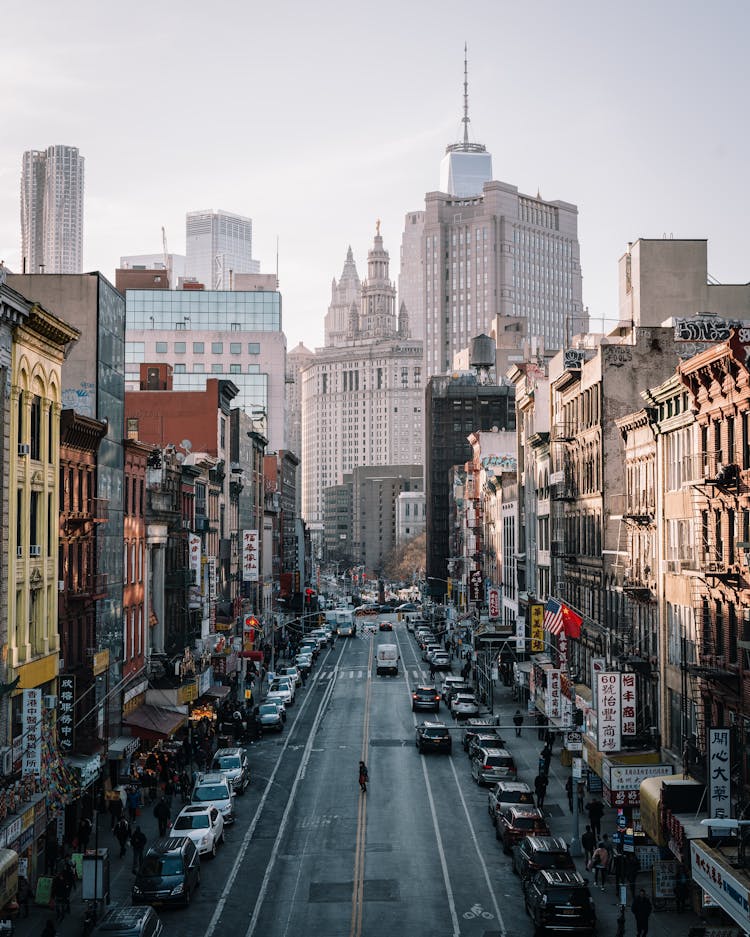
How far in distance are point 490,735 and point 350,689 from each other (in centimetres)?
3046

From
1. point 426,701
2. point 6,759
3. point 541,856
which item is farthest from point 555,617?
point 426,701

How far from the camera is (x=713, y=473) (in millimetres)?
39969

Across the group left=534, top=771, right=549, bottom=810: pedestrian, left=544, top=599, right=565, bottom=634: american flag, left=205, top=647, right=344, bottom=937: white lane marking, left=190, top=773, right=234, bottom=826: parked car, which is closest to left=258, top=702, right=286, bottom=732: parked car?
left=205, top=647, right=344, bottom=937: white lane marking

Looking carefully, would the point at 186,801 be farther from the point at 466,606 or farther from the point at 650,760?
the point at 466,606

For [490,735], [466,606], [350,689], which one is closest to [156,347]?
[466,606]

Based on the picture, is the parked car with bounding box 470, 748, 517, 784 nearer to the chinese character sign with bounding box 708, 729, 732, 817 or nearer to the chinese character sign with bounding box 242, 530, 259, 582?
the chinese character sign with bounding box 708, 729, 732, 817

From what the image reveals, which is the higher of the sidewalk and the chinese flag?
the chinese flag

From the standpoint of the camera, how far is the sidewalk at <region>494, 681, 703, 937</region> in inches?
1400

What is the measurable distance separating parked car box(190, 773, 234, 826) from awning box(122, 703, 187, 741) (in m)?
7.98

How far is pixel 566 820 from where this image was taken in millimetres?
49938

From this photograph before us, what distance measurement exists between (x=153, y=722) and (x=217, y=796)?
11.3 meters

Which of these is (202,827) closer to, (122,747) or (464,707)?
(122,747)

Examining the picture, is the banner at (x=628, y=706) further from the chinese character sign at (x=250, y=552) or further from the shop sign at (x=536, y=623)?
the chinese character sign at (x=250, y=552)

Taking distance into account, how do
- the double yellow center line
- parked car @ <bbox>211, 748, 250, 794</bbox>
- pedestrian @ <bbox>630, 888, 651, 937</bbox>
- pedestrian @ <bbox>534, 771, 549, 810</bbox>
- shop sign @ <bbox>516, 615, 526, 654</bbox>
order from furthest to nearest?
shop sign @ <bbox>516, 615, 526, 654</bbox> → parked car @ <bbox>211, 748, 250, 794</bbox> → pedestrian @ <bbox>534, 771, 549, 810</bbox> → the double yellow center line → pedestrian @ <bbox>630, 888, 651, 937</bbox>
